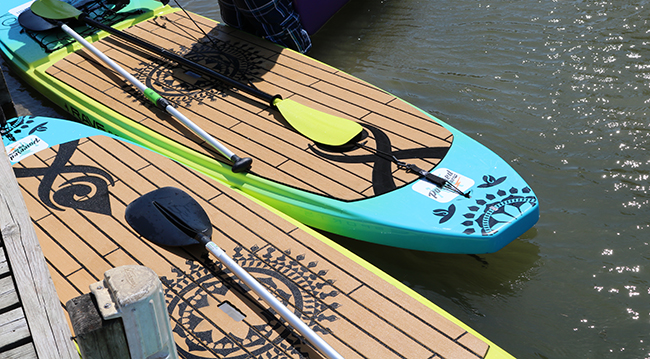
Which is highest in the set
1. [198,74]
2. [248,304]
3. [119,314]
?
[119,314]

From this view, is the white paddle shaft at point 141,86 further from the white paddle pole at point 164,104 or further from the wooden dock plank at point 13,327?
the wooden dock plank at point 13,327

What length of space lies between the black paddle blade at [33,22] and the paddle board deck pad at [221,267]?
59.0 inches

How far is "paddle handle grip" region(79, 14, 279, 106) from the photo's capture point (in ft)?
11.8

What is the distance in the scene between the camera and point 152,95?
358 cm

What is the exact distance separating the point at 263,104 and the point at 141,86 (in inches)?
33.4

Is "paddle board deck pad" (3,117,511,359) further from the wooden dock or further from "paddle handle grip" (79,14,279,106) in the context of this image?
"paddle handle grip" (79,14,279,106)

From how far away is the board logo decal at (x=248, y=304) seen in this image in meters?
2.18

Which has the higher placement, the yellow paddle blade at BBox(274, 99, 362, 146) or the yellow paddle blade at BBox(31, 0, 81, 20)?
the yellow paddle blade at BBox(31, 0, 81, 20)

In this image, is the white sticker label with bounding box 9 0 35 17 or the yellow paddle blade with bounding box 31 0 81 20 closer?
the yellow paddle blade with bounding box 31 0 81 20

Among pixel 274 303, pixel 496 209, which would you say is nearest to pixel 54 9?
pixel 274 303

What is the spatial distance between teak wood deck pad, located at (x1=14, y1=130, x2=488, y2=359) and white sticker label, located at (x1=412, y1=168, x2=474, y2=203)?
550 mm

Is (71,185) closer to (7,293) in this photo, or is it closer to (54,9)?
(7,293)

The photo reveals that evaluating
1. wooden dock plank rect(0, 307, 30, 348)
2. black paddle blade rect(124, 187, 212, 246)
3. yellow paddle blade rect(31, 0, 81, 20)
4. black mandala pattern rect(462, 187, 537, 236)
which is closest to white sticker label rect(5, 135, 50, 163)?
black paddle blade rect(124, 187, 212, 246)

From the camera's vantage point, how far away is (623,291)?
2699 mm
